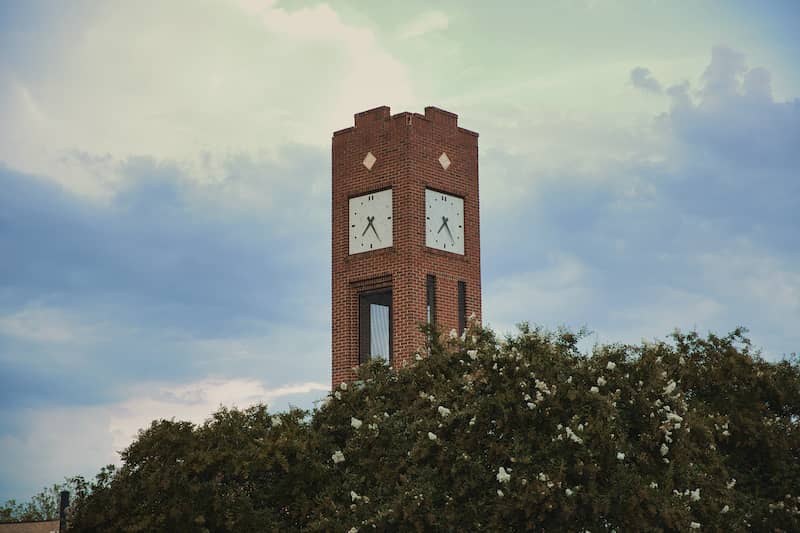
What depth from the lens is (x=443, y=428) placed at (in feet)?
53.9

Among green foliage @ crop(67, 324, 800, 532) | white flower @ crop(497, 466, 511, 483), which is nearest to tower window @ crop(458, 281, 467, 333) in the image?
green foliage @ crop(67, 324, 800, 532)

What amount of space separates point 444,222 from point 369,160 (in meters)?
3.05

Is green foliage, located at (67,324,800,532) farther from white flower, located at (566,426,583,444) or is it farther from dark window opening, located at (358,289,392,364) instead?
dark window opening, located at (358,289,392,364)

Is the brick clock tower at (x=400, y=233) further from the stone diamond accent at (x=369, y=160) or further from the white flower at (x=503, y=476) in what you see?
the white flower at (x=503, y=476)

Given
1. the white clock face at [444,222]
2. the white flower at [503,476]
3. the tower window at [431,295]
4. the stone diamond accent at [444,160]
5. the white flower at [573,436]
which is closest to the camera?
the white flower at [503,476]

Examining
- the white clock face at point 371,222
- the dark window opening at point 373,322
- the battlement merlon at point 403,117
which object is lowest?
the dark window opening at point 373,322

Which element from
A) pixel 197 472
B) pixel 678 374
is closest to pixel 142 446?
pixel 197 472

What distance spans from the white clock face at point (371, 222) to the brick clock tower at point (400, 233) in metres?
0.03

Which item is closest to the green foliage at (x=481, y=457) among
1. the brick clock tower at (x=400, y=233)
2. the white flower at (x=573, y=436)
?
the white flower at (x=573, y=436)

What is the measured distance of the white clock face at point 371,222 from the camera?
96.3 ft

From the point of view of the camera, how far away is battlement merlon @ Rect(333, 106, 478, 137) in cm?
2964

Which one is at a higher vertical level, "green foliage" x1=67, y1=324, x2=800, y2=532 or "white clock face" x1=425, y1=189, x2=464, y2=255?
"white clock face" x1=425, y1=189, x2=464, y2=255

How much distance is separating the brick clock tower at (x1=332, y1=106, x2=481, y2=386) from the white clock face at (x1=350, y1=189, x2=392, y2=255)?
0.10ft

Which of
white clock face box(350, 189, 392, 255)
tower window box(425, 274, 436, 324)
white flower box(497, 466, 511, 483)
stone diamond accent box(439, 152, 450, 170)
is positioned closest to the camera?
white flower box(497, 466, 511, 483)
